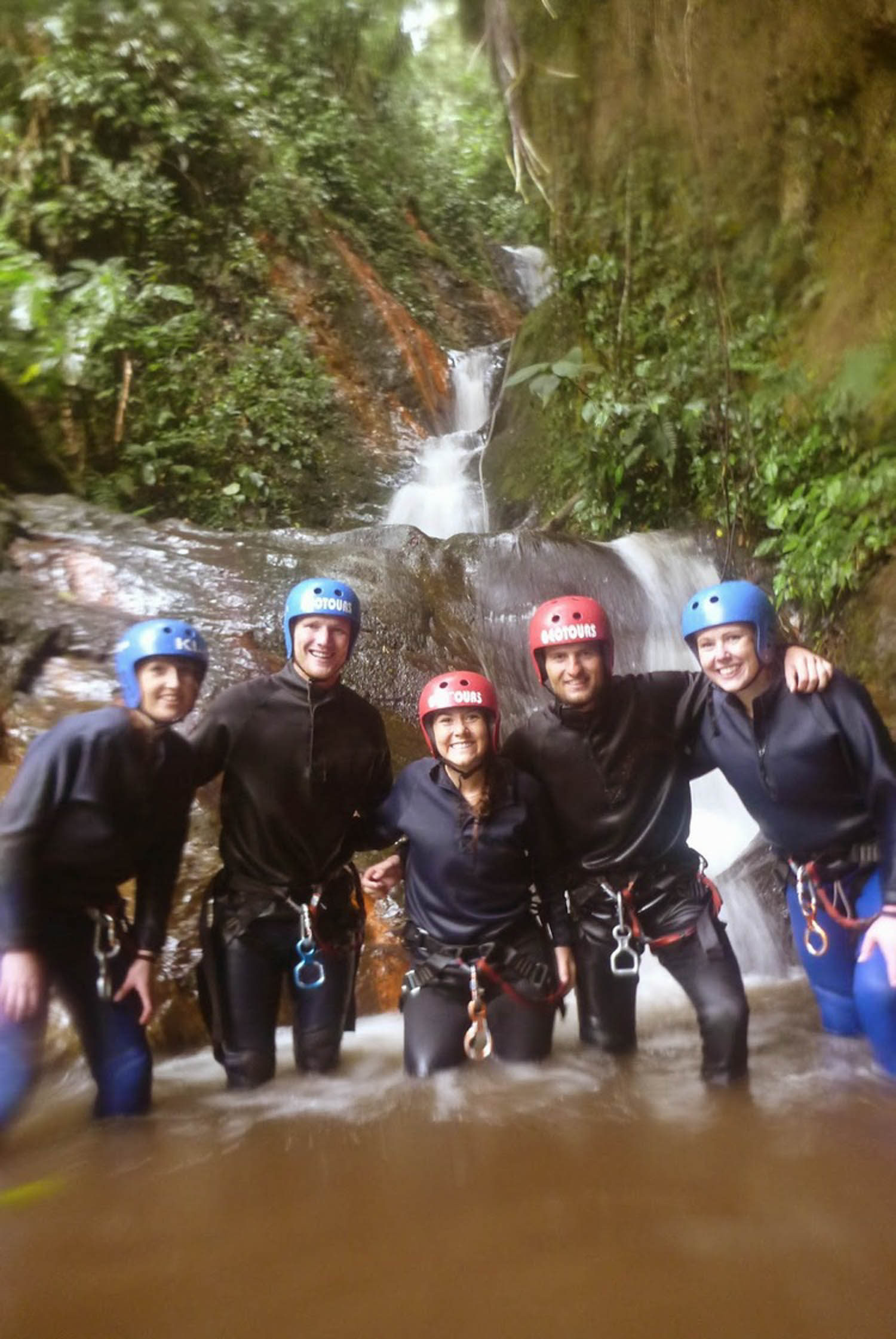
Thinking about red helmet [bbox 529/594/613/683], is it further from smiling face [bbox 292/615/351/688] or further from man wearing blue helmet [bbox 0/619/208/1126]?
man wearing blue helmet [bbox 0/619/208/1126]

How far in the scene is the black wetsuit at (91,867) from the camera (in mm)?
2982

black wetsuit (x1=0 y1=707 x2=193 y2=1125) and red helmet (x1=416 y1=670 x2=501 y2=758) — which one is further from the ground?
red helmet (x1=416 y1=670 x2=501 y2=758)

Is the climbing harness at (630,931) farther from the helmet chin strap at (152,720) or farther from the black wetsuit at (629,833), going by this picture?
the helmet chin strap at (152,720)

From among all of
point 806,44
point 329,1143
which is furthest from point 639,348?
point 329,1143

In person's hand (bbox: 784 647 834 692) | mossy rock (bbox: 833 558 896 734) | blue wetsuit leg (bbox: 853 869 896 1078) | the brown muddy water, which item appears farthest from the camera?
mossy rock (bbox: 833 558 896 734)

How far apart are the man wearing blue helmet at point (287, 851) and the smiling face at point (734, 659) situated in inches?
49.3

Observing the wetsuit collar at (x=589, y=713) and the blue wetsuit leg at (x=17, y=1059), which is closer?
the blue wetsuit leg at (x=17, y=1059)

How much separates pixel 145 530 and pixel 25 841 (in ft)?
17.6

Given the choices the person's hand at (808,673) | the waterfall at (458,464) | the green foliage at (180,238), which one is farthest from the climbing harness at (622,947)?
the green foliage at (180,238)

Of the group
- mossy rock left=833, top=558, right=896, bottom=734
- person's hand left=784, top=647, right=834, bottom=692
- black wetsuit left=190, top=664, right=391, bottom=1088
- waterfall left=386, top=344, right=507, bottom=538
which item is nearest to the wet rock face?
mossy rock left=833, top=558, right=896, bottom=734

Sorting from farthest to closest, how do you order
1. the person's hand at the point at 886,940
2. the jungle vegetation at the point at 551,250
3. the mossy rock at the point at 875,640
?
the jungle vegetation at the point at 551,250
the mossy rock at the point at 875,640
the person's hand at the point at 886,940

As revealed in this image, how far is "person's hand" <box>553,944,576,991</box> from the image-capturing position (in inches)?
140

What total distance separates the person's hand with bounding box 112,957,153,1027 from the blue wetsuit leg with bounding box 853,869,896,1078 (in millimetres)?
2300

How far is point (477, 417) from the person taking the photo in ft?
44.6
